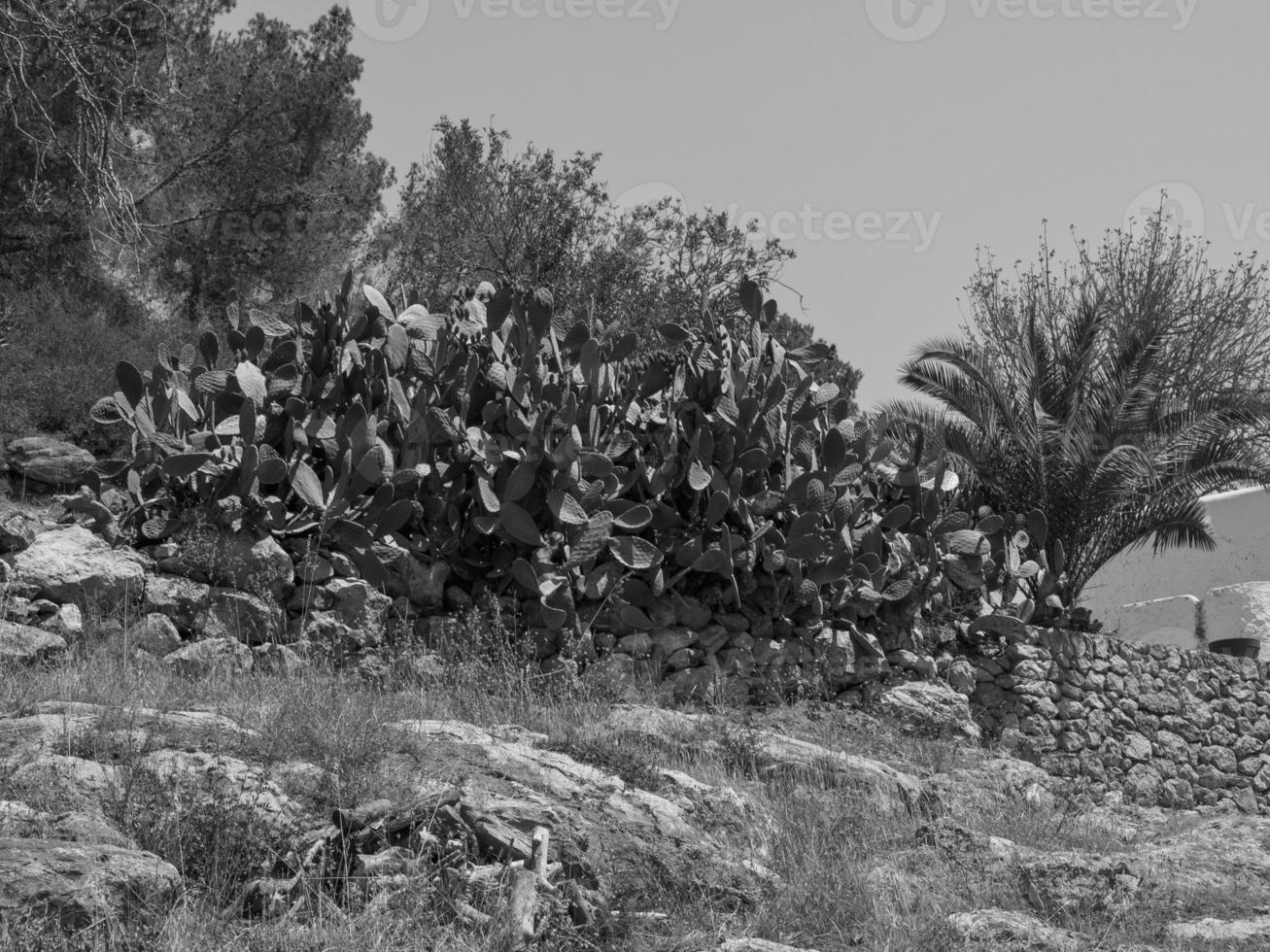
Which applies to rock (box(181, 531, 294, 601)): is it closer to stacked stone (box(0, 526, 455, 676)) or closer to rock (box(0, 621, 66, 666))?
stacked stone (box(0, 526, 455, 676))

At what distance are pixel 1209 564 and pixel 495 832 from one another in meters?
18.3

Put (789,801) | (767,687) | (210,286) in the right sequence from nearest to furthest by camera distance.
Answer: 1. (789,801)
2. (767,687)
3. (210,286)

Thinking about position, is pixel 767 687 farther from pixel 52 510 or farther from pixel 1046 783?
pixel 52 510

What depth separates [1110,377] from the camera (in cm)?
1226

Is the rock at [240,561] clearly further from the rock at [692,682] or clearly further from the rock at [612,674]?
the rock at [692,682]

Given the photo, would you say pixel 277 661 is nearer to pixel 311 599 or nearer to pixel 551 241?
pixel 311 599

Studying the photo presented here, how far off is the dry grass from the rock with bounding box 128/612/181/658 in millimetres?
106

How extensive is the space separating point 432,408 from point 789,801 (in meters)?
3.32

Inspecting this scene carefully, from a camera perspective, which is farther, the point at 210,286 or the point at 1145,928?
the point at 210,286

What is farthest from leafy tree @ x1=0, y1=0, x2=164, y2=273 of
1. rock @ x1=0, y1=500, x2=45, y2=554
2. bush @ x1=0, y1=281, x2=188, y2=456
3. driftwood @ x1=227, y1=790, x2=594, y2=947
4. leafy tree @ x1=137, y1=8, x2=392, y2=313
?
driftwood @ x1=227, y1=790, x2=594, y2=947

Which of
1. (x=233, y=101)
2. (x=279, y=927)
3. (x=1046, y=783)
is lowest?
(x=1046, y=783)

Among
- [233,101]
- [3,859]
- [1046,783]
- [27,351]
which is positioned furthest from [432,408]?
[233,101]

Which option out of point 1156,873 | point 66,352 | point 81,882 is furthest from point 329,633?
point 66,352

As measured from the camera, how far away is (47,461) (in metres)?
12.0
